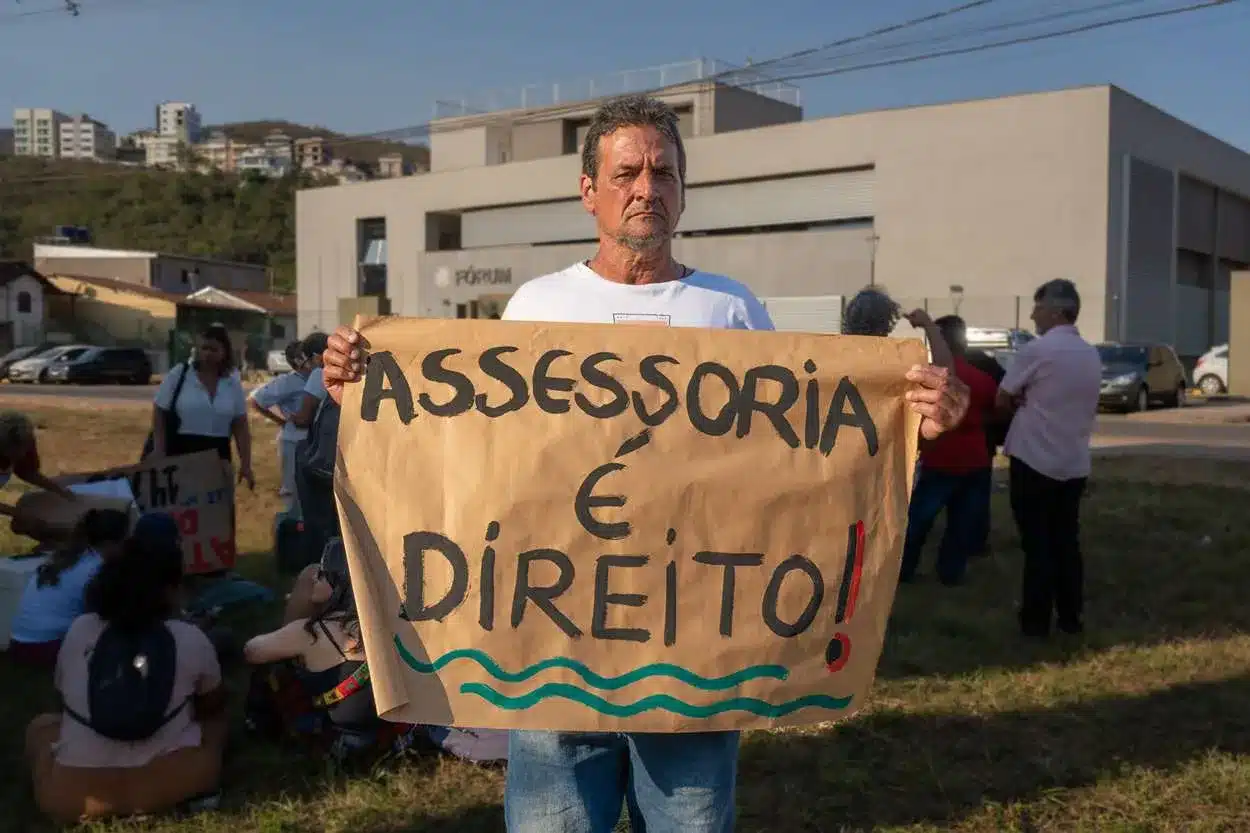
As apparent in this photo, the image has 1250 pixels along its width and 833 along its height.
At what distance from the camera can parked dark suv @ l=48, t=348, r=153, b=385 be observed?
118 ft

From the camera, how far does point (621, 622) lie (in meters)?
2.17

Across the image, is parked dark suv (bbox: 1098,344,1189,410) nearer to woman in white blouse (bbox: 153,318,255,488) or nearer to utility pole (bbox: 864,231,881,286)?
utility pole (bbox: 864,231,881,286)

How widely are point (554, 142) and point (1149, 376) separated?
30.9 metres

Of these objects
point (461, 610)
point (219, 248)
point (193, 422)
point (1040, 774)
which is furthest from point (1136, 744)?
point (219, 248)

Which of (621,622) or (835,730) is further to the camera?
(835,730)

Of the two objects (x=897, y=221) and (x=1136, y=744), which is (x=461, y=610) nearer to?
(x=1136, y=744)

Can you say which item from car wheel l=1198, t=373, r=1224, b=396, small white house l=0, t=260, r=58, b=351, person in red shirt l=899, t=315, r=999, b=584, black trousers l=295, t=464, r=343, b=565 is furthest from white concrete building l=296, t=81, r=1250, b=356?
black trousers l=295, t=464, r=343, b=565

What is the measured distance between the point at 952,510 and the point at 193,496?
4687 mm

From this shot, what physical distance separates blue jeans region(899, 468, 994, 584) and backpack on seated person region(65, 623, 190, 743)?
4657 millimetres

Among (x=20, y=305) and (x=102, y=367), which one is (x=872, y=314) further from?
(x=20, y=305)

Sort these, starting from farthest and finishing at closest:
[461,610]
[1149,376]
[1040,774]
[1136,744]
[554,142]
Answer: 1. [554,142]
2. [1149,376]
3. [1136,744]
4. [1040,774]
5. [461,610]

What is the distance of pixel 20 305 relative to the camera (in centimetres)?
5231

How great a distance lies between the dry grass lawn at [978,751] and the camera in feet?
12.5

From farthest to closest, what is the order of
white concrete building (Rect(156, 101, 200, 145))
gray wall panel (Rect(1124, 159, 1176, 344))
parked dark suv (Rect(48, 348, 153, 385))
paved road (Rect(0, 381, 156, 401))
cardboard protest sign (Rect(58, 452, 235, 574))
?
white concrete building (Rect(156, 101, 200, 145)) → parked dark suv (Rect(48, 348, 153, 385)) → gray wall panel (Rect(1124, 159, 1176, 344)) → paved road (Rect(0, 381, 156, 401)) → cardboard protest sign (Rect(58, 452, 235, 574))
